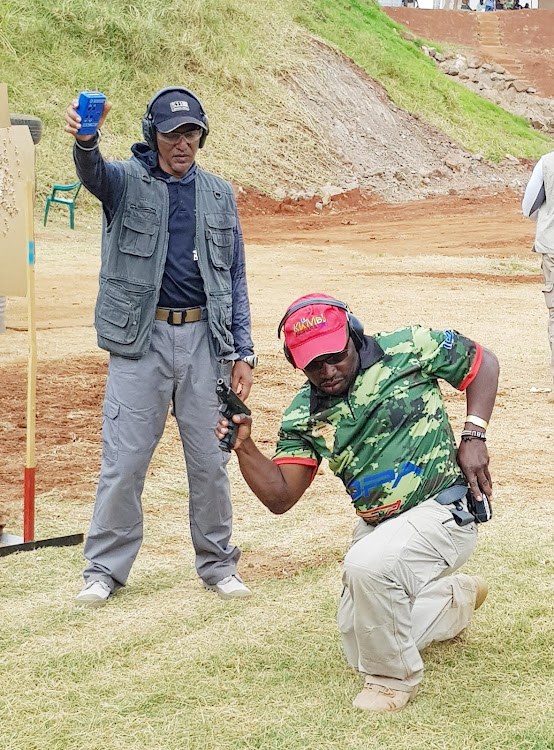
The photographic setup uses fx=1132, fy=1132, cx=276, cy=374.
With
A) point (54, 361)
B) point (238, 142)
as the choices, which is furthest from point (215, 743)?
point (238, 142)

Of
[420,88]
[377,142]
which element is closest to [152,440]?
[377,142]

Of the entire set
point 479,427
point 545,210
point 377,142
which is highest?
point 545,210

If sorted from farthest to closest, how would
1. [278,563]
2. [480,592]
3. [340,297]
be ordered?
[340,297], [278,563], [480,592]

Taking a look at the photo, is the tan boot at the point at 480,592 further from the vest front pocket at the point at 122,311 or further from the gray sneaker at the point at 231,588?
the vest front pocket at the point at 122,311

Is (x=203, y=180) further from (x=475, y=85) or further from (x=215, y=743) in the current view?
(x=475, y=85)

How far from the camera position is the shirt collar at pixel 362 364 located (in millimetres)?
3838

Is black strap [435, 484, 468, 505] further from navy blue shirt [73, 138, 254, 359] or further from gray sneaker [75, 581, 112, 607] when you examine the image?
gray sneaker [75, 581, 112, 607]

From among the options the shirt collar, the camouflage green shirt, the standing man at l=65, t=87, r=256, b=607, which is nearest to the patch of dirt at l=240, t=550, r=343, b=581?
the standing man at l=65, t=87, r=256, b=607

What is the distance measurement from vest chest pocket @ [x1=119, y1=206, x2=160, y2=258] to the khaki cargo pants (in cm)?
153

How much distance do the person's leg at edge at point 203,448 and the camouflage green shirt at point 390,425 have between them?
0.84 metres

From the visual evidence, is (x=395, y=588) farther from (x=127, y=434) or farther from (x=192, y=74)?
(x=192, y=74)

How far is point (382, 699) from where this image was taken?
145 inches

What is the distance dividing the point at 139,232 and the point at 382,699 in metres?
2.10

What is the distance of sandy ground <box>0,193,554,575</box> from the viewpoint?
23.3ft
